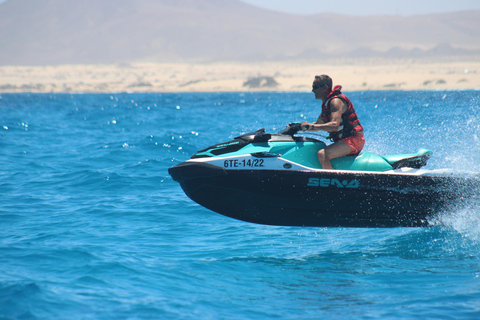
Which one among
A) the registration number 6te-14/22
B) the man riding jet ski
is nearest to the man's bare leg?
the man riding jet ski

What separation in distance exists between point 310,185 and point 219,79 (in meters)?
81.0

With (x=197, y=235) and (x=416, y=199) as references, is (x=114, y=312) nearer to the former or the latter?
(x=197, y=235)

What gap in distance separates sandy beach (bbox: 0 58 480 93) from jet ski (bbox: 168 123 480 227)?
5222 centimetres

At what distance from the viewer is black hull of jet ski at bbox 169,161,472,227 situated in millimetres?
6051

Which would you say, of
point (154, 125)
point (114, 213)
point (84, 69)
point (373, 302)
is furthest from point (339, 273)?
point (84, 69)

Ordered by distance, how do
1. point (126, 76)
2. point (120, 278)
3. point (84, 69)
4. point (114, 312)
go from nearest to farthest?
point (114, 312) → point (120, 278) → point (126, 76) → point (84, 69)

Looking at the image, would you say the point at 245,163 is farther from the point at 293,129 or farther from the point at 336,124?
the point at 336,124

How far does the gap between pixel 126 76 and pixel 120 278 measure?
98799mm

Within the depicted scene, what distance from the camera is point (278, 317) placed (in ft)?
15.1

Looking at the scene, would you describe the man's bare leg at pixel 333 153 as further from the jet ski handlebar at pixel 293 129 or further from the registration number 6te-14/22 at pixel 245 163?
the registration number 6te-14/22 at pixel 245 163

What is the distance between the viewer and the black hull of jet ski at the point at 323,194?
6051 millimetres

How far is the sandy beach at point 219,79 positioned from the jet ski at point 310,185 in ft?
171

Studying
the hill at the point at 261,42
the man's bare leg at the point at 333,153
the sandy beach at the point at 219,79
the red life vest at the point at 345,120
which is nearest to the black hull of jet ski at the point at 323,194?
the man's bare leg at the point at 333,153

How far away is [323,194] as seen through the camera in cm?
611
